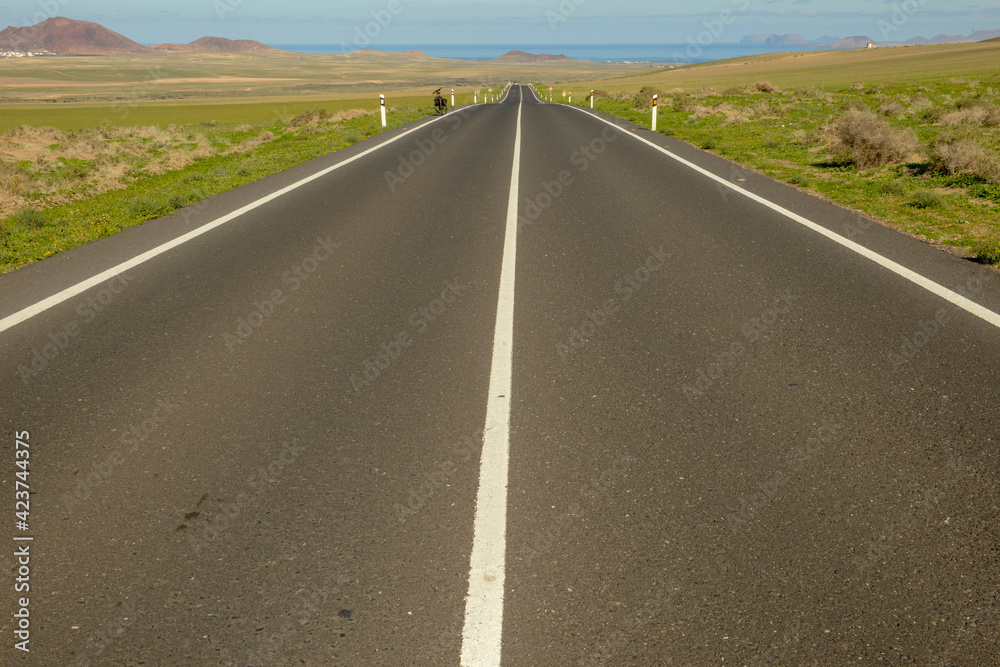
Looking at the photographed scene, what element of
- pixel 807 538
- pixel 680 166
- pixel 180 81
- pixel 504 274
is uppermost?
pixel 180 81

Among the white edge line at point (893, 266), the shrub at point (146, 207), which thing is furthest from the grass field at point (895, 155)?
the shrub at point (146, 207)

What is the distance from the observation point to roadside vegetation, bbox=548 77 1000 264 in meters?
Result: 9.50

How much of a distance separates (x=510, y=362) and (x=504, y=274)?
2.37 metres

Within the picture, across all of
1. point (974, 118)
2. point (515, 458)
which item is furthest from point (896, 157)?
point (515, 458)

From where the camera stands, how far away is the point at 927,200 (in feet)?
33.3

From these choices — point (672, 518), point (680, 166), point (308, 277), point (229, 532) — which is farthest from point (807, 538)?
point (680, 166)

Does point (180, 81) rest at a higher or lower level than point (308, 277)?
higher

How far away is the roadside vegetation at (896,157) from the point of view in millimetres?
9500

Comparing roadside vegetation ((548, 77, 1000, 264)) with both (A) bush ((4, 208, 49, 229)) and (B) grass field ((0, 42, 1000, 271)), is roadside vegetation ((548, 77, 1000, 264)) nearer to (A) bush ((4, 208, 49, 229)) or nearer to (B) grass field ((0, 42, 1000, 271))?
(B) grass field ((0, 42, 1000, 271))

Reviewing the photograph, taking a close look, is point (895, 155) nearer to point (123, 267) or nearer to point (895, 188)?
point (895, 188)

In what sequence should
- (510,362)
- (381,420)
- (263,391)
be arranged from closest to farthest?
(381,420)
(263,391)
(510,362)

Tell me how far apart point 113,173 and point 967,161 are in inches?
793

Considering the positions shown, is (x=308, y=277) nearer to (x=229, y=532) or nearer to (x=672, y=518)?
(x=229, y=532)

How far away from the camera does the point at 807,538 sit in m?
3.07
